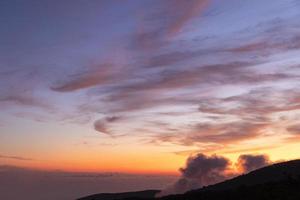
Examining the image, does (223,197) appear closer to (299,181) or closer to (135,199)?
(299,181)

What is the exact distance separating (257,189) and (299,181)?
10577mm

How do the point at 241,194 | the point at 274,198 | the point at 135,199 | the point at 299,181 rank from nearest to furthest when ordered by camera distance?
1. the point at 274,198
2. the point at 241,194
3. the point at 299,181
4. the point at 135,199

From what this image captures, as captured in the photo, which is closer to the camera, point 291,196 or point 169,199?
point 291,196

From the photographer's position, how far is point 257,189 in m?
102

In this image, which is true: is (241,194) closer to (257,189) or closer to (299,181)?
(257,189)

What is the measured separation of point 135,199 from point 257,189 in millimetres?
61067

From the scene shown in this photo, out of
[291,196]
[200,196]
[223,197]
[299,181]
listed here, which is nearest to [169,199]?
[200,196]

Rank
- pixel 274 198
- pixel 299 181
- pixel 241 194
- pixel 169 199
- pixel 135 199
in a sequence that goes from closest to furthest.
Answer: pixel 274 198
pixel 241 194
pixel 299 181
pixel 169 199
pixel 135 199

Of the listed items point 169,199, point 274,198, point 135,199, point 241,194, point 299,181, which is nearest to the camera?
point 274,198

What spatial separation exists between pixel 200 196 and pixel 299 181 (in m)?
21.8

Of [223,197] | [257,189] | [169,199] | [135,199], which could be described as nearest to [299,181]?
[257,189]

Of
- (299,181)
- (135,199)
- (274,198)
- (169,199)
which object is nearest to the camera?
(274,198)

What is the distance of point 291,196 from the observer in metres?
84.1

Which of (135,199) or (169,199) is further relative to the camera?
(135,199)
